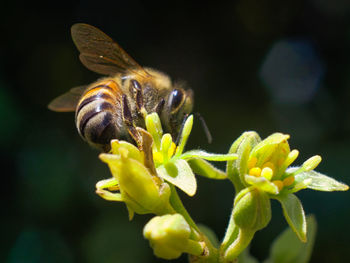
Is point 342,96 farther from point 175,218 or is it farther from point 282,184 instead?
point 175,218


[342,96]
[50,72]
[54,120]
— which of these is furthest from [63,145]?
[342,96]

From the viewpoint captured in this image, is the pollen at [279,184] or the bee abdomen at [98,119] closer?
the pollen at [279,184]

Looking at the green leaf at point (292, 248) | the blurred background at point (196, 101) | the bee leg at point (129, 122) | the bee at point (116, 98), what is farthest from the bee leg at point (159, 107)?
the blurred background at point (196, 101)

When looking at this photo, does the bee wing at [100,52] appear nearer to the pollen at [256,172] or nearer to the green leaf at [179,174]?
the green leaf at [179,174]

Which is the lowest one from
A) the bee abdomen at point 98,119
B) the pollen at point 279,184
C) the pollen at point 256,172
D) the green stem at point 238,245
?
the green stem at point 238,245

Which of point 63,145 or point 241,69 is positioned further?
point 241,69

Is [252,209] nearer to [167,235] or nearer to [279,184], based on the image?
[279,184]
